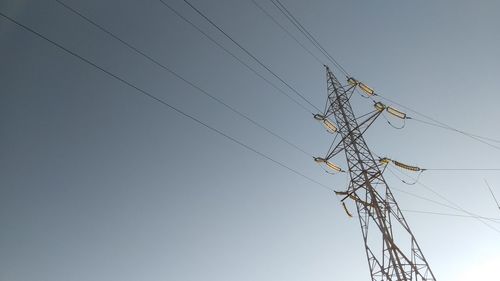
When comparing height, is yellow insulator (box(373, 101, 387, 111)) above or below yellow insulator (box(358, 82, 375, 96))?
below

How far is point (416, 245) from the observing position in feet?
46.3

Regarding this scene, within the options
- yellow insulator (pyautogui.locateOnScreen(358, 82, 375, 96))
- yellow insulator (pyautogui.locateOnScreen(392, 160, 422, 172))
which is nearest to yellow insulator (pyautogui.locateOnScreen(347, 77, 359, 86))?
yellow insulator (pyautogui.locateOnScreen(358, 82, 375, 96))

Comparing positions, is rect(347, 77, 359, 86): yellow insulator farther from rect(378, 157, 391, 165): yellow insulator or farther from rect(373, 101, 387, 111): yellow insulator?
rect(378, 157, 391, 165): yellow insulator

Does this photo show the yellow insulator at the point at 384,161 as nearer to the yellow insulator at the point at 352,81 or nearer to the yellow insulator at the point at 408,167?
the yellow insulator at the point at 408,167

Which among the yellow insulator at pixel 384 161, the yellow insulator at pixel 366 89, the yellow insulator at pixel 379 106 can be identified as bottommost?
the yellow insulator at pixel 384 161

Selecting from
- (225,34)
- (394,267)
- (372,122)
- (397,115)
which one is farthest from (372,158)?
(225,34)

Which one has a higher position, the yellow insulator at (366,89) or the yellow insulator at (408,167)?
the yellow insulator at (366,89)

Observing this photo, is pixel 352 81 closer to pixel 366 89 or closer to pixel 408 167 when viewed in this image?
pixel 366 89

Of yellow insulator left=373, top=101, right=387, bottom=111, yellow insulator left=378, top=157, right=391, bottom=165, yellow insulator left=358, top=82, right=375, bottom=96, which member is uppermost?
yellow insulator left=358, top=82, right=375, bottom=96

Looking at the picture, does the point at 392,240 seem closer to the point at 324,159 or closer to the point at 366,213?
the point at 366,213

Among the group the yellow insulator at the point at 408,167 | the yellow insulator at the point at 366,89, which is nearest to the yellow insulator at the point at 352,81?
the yellow insulator at the point at 366,89

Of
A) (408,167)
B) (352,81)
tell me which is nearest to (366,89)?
(352,81)

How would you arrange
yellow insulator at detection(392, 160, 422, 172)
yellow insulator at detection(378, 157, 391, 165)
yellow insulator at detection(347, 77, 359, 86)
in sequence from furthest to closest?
yellow insulator at detection(347, 77, 359, 86)
yellow insulator at detection(392, 160, 422, 172)
yellow insulator at detection(378, 157, 391, 165)

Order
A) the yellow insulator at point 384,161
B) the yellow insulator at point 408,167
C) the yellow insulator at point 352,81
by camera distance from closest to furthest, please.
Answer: the yellow insulator at point 384,161 → the yellow insulator at point 408,167 → the yellow insulator at point 352,81
